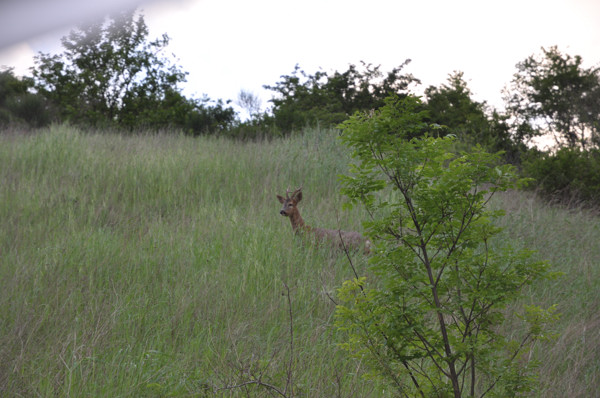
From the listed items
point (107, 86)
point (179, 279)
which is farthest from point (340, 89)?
point (179, 279)

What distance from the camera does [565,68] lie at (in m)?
31.1

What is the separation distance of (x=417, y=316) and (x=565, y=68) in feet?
107

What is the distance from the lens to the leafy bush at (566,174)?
51.9 ft

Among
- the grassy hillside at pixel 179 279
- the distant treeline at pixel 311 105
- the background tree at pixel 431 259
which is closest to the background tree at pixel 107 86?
the distant treeline at pixel 311 105

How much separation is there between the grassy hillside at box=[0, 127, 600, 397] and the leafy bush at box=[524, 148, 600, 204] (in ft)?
17.7

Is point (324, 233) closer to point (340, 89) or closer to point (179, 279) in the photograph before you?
point (179, 279)

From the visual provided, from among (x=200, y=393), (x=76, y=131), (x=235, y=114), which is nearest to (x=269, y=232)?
(x=200, y=393)

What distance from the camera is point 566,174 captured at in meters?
16.6

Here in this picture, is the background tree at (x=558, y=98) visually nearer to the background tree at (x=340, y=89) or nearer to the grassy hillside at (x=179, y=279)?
the background tree at (x=340, y=89)

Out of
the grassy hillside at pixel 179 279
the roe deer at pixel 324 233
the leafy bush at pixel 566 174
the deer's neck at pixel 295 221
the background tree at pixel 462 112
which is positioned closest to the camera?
the grassy hillside at pixel 179 279

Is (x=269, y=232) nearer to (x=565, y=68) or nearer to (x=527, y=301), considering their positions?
(x=527, y=301)

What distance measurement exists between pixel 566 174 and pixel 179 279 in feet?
47.6

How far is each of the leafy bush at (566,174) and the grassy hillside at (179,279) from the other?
213 inches

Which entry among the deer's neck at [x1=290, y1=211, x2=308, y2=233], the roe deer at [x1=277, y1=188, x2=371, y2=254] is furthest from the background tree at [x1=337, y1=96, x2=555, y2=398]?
the deer's neck at [x1=290, y1=211, x2=308, y2=233]
